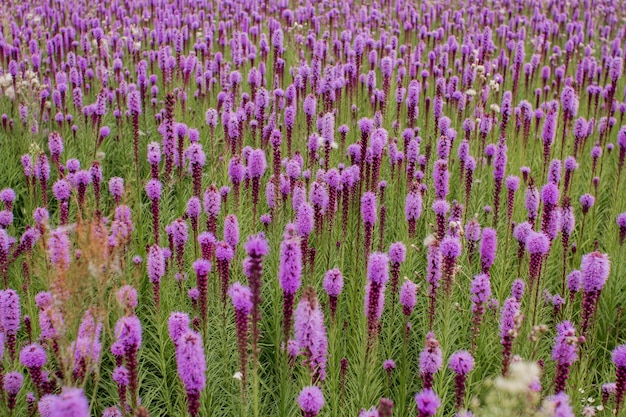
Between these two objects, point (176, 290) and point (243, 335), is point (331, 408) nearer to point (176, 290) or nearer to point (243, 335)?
point (243, 335)

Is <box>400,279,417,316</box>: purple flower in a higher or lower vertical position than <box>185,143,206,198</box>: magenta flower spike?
lower

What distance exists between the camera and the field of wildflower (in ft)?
8.96

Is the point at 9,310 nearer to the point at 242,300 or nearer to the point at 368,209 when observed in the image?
the point at 242,300

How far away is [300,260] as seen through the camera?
2.73 m

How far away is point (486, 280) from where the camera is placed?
3.30 m

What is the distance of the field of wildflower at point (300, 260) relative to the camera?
2.73 meters

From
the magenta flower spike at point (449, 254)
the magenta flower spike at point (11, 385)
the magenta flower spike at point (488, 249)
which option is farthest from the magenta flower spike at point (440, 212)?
the magenta flower spike at point (11, 385)

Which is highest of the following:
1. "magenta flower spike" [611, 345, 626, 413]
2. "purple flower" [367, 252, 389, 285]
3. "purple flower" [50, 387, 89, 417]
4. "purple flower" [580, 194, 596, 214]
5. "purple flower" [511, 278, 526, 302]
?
"purple flower" [50, 387, 89, 417]

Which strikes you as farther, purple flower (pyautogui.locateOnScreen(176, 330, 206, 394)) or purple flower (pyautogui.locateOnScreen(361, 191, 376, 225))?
purple flower (pyautogui.locateOnScreen(361, 191, 376, 225))

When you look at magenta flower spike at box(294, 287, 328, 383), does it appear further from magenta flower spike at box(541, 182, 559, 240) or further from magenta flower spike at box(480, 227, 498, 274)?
magenta flower spike at box(541, 182, 559, 240)

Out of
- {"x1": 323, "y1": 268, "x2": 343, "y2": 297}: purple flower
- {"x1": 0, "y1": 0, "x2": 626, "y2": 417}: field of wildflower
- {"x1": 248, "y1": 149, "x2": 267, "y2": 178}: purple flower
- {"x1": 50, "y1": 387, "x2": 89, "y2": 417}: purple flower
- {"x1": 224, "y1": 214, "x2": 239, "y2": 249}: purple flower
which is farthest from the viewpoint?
{"x1": 248, "y1": 149, "x2": 267, "y2": 178}: purple flower

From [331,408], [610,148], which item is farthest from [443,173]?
[610,148]

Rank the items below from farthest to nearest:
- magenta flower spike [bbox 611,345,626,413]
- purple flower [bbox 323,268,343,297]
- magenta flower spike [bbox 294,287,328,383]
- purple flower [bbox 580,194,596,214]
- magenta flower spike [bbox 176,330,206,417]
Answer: purple flower [bbox 580,194,596,214], purple flower [bbox 323,268,343,297], magenta flower spike [bbox 611,345,626,413], magenta flower spike [bbox 294,287,328,383], magenta flower spike [bbox 176,330,206,417]

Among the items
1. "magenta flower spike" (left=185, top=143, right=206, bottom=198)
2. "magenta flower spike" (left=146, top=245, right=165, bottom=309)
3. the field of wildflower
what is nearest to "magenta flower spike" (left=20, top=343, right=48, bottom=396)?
the field of wildflower
